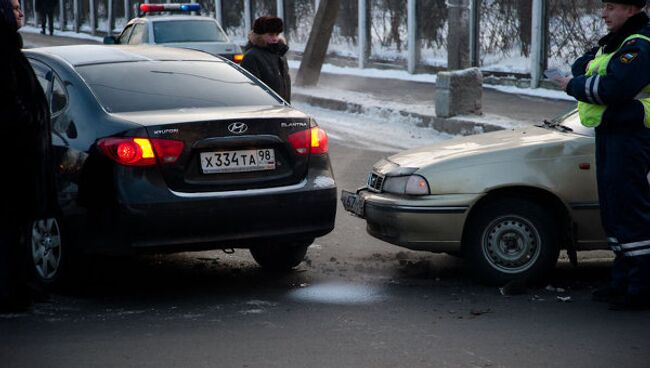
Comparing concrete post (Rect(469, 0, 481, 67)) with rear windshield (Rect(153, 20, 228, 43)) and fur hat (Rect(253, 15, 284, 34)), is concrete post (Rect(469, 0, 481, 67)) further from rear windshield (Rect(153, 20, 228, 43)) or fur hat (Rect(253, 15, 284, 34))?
fur hat (Rect(253, 15, 284, 34))

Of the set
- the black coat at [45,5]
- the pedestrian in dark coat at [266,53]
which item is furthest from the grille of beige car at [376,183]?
the black coat at [45,5]

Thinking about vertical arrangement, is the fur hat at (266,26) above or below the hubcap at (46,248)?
above

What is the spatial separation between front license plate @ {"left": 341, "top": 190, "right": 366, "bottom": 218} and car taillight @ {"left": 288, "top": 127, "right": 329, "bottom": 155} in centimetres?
44

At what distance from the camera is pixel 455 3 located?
18797 mm

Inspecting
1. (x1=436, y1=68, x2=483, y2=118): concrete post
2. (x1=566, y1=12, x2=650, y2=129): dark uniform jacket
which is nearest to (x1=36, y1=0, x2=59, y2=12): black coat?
(x1=436, y1=68, x2=483, y2=118): concrete post

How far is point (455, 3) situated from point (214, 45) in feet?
13.3

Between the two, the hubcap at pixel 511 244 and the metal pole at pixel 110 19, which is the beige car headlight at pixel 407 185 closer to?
the hubcap at pixel 511 244

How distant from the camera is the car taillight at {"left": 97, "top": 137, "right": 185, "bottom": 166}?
20.7 ft

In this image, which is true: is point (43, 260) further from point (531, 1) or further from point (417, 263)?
point (531, 1)

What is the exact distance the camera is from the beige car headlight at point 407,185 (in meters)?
6.82

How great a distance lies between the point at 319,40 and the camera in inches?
825

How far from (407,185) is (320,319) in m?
1.22

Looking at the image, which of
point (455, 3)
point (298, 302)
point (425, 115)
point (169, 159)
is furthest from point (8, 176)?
point (455, 3)

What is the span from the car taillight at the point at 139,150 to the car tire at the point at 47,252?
0.59 m
